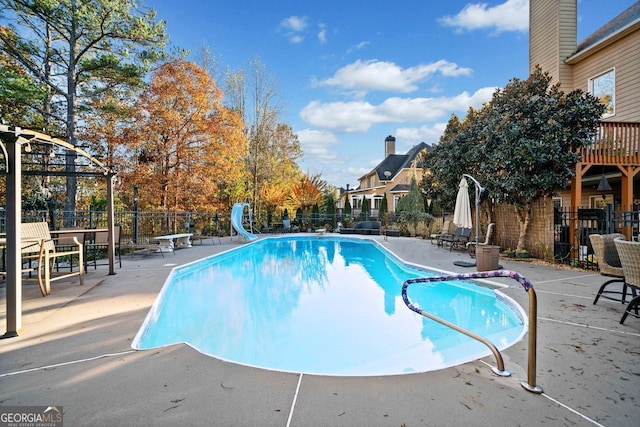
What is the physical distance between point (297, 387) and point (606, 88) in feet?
47.2

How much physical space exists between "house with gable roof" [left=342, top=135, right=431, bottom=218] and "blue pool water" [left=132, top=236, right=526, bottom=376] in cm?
1788

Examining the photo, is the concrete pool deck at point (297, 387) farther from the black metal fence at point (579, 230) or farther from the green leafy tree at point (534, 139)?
the green leafy tree at point (534, 139)

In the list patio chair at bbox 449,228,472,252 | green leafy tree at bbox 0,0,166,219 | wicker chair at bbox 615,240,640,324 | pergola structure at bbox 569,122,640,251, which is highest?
green leafy tree at bbox 0,0,166,219

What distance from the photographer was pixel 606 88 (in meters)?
10.7

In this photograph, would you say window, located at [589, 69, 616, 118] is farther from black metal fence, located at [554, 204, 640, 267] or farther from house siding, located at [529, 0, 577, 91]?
black metal fence, located at [554, 204, 640, 267]

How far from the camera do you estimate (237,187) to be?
1766 centimetres

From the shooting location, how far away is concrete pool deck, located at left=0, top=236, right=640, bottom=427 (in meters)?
1.90

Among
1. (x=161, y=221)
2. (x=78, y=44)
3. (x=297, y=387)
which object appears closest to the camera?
(x=297, y=387)

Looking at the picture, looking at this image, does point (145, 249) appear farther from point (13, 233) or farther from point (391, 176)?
point (391, 176)

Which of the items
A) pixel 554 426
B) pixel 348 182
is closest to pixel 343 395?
pixel 554 426

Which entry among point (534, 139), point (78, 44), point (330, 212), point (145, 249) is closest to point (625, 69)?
point (534, 139)

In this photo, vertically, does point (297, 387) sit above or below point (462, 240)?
below

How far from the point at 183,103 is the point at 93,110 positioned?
3190mm

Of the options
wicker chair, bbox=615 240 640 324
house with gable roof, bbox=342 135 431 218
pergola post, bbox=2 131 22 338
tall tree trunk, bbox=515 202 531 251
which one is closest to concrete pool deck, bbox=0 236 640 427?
pergola post, bbox=2 131 22 338
